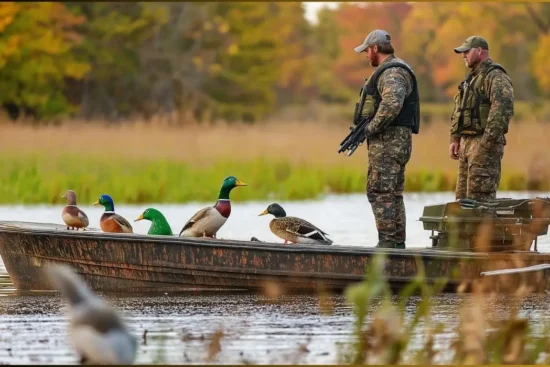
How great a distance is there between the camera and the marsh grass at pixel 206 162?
20.6m

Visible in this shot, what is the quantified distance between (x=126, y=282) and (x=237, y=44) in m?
39.7

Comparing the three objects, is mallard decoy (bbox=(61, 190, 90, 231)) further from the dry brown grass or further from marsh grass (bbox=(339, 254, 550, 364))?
the dry brown grass

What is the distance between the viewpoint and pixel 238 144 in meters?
25.0

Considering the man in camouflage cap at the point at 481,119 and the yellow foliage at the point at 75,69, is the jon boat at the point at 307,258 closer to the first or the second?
the man in camouflage cap at the point at 481,119

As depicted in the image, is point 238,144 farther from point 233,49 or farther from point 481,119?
point 233,49

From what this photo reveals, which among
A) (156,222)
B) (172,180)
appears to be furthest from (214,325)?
(172,180)

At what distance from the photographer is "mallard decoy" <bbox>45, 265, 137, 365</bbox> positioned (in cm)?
560

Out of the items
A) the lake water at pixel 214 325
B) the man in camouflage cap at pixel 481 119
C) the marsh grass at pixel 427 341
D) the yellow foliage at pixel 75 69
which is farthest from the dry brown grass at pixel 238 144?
the marsh grass at pixel 427 341

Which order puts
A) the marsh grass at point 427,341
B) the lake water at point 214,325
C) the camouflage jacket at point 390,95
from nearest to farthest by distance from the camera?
1. the marsh grass at point 427,341
2. the lake water at point 214,325
3. the camouflage jacket at point 390,95

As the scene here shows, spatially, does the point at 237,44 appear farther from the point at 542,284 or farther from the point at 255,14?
the point at 542,284

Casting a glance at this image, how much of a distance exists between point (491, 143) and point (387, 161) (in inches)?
38.4

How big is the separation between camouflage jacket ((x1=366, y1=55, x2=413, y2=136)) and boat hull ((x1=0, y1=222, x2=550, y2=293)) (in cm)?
103

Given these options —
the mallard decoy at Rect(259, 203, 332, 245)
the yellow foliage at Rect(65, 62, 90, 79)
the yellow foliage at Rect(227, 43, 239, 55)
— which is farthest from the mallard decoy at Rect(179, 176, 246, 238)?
the yellow foliage at Rect(227, 43, 239, 55)

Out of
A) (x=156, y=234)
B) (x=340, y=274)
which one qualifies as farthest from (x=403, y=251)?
(x=156, y=234)
